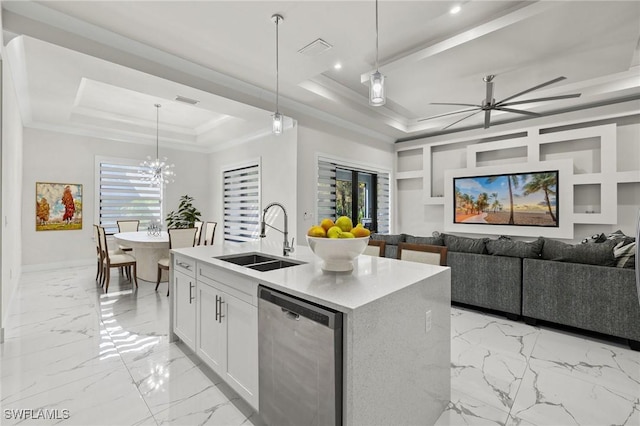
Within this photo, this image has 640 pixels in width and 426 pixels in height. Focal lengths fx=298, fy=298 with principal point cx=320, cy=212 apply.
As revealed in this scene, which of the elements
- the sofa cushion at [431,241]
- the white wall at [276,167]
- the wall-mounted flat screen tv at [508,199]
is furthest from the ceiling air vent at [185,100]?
the wall-mounted flat screen tv at [508,199]

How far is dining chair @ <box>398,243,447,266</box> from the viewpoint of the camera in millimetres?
2465

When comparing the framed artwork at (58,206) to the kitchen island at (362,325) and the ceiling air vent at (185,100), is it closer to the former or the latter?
the ceiling air vent at (185,100)

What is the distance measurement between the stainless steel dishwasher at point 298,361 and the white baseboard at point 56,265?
6170 millimetres

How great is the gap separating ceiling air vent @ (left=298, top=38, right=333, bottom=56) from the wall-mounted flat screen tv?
4.24m

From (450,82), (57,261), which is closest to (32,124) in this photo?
(57,261)

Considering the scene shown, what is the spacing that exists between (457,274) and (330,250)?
8.54ft

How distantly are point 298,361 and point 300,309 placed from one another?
25 cm

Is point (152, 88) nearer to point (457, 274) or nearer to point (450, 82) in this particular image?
point (450, 82)

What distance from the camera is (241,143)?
6.41 meters

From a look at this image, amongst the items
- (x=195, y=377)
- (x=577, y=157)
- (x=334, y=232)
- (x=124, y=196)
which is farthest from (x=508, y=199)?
(x=124, y=196)

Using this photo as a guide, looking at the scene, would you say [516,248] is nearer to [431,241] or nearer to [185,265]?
[431,241]

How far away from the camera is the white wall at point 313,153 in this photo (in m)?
4.93

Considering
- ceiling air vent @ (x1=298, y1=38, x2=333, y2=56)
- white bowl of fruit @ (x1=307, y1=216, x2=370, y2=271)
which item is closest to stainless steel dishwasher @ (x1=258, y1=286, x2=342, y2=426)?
white bowl of fruit @ (x1=307, y1=216, x2=370, y2=271)

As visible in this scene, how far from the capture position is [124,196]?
21.3 feet
